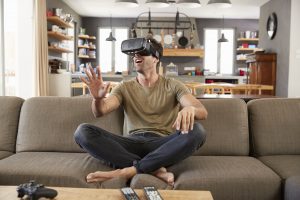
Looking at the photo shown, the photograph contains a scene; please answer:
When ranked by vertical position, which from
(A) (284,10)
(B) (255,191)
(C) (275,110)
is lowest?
(B) (255,191)

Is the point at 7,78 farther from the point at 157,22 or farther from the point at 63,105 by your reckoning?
the point at 157,22

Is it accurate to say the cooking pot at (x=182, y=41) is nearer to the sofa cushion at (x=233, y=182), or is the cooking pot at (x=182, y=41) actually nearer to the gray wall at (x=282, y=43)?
the gray wall at (x=282, y=43)

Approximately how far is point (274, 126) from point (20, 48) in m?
5.03

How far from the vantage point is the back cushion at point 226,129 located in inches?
87.9

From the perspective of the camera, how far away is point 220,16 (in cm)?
1064

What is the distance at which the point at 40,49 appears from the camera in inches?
244

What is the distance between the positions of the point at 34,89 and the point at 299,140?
4.82 metres

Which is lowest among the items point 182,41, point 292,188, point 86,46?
point 292,188

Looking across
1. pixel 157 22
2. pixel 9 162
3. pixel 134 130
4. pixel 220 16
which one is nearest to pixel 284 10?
pixel 220 16

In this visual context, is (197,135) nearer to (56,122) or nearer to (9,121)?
(56,122)

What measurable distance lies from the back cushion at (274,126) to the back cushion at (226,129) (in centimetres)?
6

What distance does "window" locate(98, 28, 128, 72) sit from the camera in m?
11.3

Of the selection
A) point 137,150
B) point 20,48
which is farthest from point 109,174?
Answer: point 20,48

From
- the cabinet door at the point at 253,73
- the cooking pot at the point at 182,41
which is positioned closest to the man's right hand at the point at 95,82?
the cabinet door at the point at 253,73
